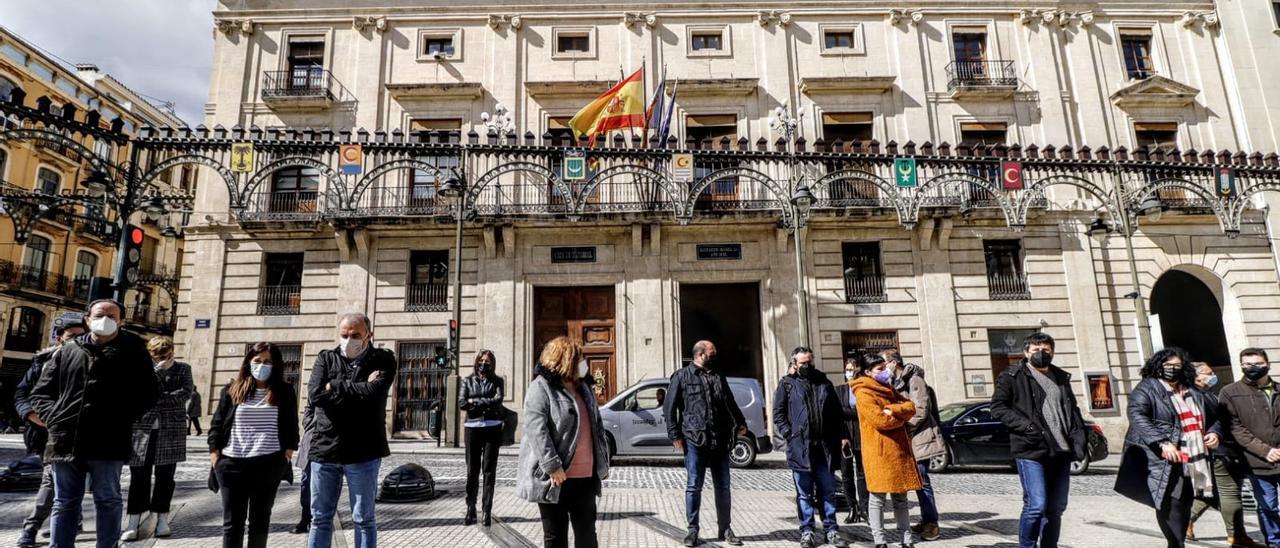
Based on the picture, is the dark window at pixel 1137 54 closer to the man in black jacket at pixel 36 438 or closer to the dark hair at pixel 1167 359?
the dark hair at pixel 1167 359

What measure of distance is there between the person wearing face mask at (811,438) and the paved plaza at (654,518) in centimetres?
35

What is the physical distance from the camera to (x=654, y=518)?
654cm

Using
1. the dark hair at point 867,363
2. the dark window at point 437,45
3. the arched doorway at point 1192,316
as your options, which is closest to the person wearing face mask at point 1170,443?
the dark hair at point 867,363

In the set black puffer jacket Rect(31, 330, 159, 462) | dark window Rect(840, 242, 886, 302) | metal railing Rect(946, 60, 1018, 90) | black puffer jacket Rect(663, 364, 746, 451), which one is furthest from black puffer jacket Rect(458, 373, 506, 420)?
metal railing Rect(946, 60, 1018, 90)

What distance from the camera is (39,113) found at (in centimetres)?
1064

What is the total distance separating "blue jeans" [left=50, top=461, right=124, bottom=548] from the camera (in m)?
4.08

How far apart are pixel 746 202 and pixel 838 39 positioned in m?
7.62

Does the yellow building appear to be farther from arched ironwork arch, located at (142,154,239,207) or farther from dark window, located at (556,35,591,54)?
dark window, located at (556,35,591,54)

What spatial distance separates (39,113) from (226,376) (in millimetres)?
9962

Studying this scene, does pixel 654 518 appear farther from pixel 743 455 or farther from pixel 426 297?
pixel 426 297

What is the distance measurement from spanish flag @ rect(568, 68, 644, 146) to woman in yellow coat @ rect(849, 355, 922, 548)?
1252cm

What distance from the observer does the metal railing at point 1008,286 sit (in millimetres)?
18734

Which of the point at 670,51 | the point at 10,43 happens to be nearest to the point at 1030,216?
the point at 670,51

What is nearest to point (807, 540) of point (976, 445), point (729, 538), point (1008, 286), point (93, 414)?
point (729, 538)
